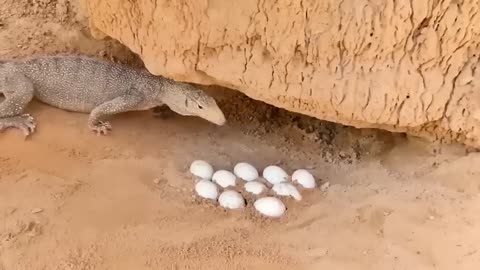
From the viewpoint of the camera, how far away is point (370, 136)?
4047 mm

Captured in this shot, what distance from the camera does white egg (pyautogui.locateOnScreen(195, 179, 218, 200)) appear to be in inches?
139

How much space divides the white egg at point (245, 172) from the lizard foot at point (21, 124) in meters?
1.21

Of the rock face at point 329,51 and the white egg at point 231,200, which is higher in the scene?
the rock face at point 329,51

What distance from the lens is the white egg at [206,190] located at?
3.54 m

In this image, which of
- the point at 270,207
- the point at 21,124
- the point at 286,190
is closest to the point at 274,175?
the point at 286,190

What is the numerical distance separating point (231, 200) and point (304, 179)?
461mm

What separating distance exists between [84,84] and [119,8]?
91 cm

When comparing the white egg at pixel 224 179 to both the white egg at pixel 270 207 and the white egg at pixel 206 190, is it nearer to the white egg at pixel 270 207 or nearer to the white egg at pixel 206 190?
the white egg at pixel 206 190

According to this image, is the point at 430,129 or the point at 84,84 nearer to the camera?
the point at 430,129

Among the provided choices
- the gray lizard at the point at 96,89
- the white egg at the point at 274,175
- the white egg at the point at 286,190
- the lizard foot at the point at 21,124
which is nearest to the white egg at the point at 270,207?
the white egg at the point at 286,190

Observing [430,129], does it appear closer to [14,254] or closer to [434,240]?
[434,240]

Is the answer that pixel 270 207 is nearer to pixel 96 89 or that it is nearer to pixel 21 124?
pixel 96 89

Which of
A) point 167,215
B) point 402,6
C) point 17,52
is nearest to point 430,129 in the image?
point 402,6

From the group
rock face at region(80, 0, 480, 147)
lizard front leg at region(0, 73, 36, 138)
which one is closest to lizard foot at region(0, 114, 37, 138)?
lizard front leg at region(0, 73, 36, 138)
